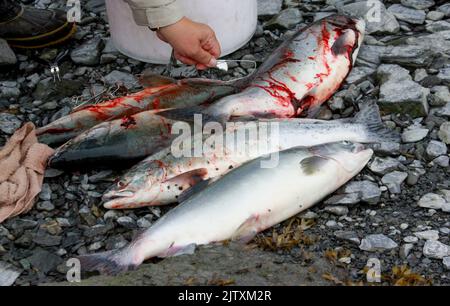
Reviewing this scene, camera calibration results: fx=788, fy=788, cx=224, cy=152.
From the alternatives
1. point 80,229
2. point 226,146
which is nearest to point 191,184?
point 226,146

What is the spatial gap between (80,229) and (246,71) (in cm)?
185

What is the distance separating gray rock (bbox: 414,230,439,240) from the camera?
12.6 ft

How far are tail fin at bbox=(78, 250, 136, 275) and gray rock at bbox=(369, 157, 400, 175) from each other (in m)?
1.49

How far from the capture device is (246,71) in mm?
5441

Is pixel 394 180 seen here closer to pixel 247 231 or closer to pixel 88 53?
pixel 247 231

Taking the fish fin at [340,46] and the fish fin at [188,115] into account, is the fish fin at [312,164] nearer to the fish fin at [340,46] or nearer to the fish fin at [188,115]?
the fish fin at [188,115]

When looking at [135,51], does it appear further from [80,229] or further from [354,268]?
[354,268]

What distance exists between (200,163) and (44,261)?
948 millimetres

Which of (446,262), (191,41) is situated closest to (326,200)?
(446,262)

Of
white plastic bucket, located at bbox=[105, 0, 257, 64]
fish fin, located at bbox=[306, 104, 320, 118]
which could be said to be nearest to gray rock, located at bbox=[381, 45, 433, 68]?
fish fin, located at bbox=[306, 104, 320, 118]

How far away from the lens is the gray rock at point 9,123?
503cm

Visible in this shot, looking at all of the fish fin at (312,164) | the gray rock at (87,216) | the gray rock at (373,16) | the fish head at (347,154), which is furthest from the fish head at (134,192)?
the gray rock at (373,16)

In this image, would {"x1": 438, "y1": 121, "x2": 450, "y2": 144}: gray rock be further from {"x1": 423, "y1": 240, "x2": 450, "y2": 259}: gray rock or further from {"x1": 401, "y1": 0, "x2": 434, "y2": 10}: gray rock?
{"x1": 401, "y1": 0, "x2": 434, "y2": 10}: gray rock

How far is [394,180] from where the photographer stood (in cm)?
425
